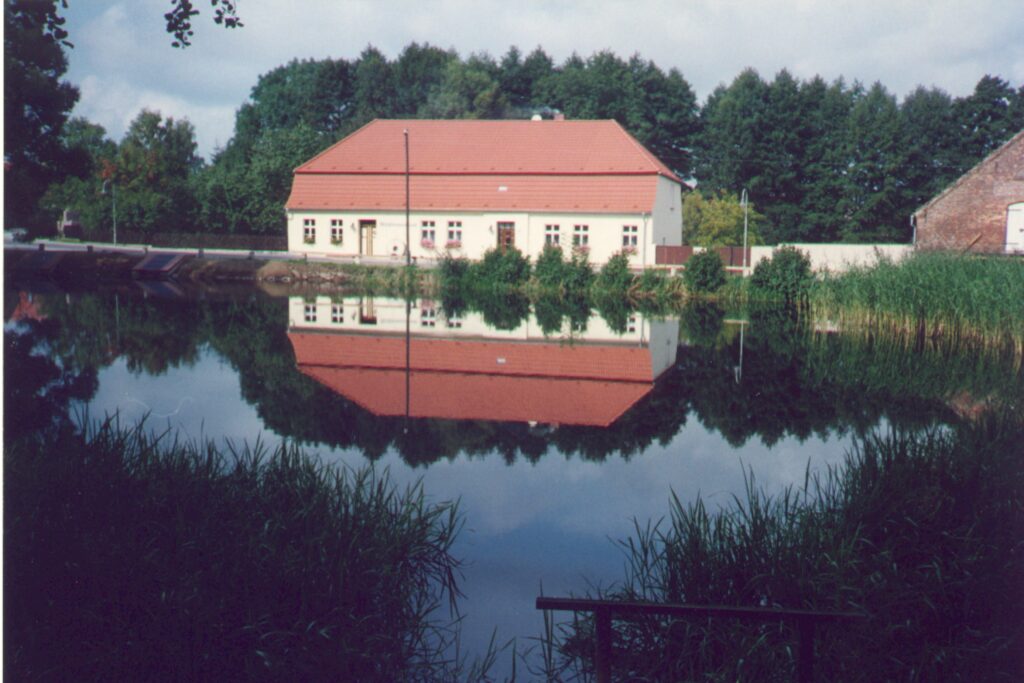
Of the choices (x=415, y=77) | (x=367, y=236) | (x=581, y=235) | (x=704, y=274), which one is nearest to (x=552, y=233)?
(x=581, y=235)

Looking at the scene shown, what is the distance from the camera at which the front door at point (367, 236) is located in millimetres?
38844

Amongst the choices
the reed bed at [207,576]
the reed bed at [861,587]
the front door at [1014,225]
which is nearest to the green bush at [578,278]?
the front door at [1014,225]

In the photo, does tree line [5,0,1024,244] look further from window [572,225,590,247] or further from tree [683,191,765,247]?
window [572,225,590,247]

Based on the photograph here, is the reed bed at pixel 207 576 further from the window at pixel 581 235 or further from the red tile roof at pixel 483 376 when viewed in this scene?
the window at pixel 581 235

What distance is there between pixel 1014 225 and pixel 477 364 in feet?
69.7

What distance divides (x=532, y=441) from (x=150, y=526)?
5730 mm

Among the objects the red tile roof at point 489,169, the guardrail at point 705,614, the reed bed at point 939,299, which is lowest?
the guardrail at point 705,614

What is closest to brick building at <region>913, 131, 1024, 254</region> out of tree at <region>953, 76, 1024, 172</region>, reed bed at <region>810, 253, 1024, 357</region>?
tree at <region>953, 76, 1024, 172</region>

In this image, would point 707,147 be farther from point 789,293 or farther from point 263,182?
point 789,293

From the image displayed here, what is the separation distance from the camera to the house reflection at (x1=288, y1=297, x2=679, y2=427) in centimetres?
1280

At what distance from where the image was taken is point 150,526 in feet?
17.8

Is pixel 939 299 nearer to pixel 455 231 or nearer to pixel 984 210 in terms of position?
pixel 984 210

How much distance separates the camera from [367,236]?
128 ft

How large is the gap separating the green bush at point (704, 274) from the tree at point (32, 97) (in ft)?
57.9
